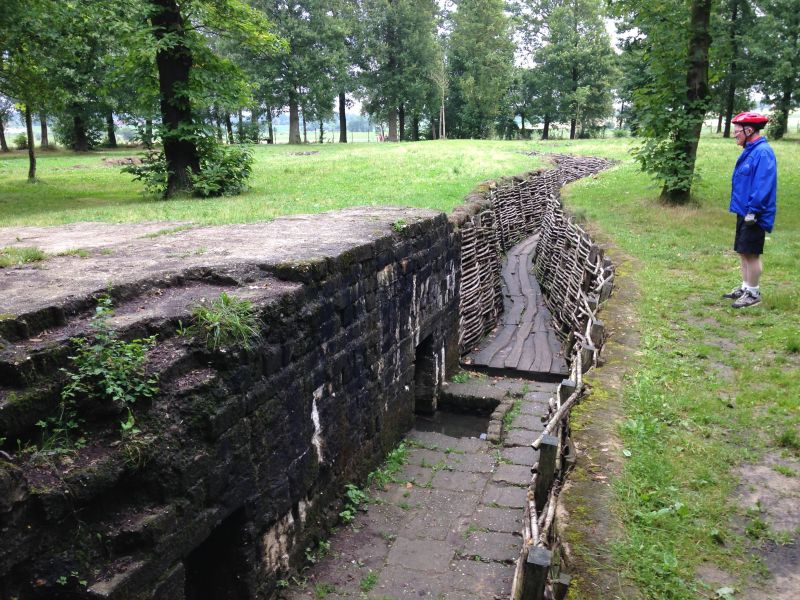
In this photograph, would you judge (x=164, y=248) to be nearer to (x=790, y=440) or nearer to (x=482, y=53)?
(x=790, y=440)

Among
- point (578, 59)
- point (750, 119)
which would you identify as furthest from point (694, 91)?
point (578, 59)

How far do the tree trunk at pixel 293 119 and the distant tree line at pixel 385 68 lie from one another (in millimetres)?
133

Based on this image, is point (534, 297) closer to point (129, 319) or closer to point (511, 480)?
point (511, 480)

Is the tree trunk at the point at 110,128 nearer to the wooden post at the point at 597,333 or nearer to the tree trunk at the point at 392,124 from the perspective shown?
the tree trunk at the point at 392,124

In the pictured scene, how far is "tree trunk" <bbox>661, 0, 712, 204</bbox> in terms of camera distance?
12.8 metres

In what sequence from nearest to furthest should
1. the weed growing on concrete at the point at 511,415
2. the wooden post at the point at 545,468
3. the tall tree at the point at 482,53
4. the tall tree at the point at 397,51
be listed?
1. the wooden post at the point at 545,468
2. the weed growing on concrete at the point at 511,415
3. the tall tree at the point at 397,51
4. the tall tree at the point at 482,53

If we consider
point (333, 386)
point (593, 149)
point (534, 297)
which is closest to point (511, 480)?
point (333, 386)

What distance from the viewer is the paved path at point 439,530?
5086mm

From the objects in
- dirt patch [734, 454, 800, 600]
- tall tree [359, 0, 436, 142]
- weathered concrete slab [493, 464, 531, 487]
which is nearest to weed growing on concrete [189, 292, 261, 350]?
dirt patch [734, 454, 800, 600]

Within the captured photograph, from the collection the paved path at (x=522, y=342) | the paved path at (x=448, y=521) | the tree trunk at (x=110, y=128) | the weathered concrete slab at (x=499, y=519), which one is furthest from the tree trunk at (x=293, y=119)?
the weathered concrete slab at (x=499, y=519)

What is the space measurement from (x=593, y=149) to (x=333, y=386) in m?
31.4

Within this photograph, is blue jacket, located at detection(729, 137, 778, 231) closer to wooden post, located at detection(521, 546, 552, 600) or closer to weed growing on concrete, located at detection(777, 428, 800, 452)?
weed growing on concrete, located at detection(777, 428, 800, 452)

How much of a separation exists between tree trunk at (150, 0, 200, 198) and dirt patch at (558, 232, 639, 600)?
1105cm

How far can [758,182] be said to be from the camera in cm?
691
